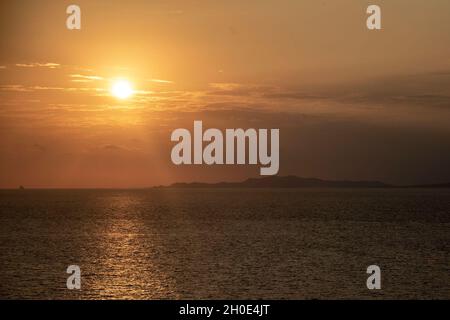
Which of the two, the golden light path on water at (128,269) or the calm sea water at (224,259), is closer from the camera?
the golden light path on water at (128,269)

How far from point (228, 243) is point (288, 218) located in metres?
44.9

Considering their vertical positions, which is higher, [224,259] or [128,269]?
[224,259]

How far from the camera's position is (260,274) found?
48.8 m

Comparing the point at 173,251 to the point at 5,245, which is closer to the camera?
the point at 173,251

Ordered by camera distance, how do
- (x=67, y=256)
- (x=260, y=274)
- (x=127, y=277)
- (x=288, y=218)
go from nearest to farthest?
(x=127, y=277), (x=260, y=274), (x=67, y=256), (x=288, y=218)

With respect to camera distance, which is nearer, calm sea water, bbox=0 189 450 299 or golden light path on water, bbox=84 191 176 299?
golden light path on water, bbox=84 191 176 299

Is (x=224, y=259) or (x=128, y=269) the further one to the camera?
(x=224, y=259)
